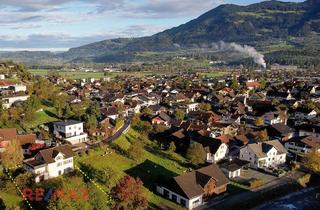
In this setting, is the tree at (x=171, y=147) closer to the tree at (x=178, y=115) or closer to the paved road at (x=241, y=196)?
the paved road at (x=241, y=196)

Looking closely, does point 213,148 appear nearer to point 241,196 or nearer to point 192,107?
point 241,196

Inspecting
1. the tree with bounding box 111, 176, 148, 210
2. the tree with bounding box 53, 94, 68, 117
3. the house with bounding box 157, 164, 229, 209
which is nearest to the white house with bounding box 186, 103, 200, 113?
the tree with bounding box 53, 94, 68, 117

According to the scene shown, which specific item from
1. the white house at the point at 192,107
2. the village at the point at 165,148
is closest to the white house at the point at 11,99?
the village at the point at 165,148

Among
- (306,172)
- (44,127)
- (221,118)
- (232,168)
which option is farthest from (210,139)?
(44,127)

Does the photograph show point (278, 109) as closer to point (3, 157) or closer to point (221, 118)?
point (221, 118)

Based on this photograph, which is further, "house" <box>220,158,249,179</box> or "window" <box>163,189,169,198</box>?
"house" <box>220,158,249,179</box>

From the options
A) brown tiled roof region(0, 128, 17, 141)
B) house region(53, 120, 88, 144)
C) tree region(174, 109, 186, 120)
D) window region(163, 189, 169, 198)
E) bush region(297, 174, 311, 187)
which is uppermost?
brown tiled roof region(0, 128, 17, 141)

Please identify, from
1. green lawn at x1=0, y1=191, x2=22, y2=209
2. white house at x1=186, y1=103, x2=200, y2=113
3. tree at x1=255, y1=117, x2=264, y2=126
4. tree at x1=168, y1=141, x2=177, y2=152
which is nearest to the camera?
green lawn at x1=0, y1=191, x2=22, y2=209

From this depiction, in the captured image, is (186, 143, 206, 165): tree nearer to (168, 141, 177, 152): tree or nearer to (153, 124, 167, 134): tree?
(168, 141, 177, 152): tree
